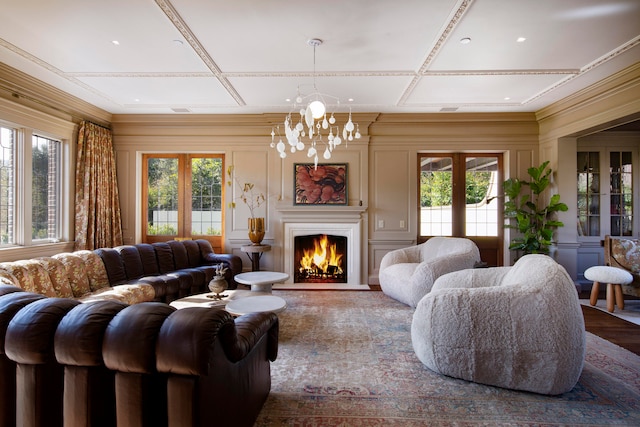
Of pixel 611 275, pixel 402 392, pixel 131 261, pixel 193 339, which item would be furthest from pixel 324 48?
pixel 611 275

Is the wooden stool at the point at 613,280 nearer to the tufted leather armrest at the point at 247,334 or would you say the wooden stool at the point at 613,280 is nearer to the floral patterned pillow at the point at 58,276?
the tufted leather armrest at the point at 247,334

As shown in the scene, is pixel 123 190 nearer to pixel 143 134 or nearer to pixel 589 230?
pixel 143 134

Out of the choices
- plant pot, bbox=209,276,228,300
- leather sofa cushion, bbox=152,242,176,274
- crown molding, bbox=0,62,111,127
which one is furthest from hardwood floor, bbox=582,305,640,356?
crown molding, bbox=0,62,111,127

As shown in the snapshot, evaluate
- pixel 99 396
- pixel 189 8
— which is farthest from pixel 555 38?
pixel 99 396

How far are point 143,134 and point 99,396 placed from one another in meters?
5.30

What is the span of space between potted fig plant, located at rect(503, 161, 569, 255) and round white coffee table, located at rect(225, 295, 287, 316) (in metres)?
4.12

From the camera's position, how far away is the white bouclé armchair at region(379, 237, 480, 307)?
410cm

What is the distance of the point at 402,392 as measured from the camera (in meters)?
2.33

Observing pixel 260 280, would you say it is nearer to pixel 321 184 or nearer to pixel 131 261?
pixel 131 261

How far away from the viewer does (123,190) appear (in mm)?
5859

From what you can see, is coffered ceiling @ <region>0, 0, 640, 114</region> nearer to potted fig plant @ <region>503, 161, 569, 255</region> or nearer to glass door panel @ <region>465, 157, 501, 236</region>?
potted fig plant @ <region>503, 161, 569, 255</region>

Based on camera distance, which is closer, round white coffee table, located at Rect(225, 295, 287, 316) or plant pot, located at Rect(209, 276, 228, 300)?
round white coffee table, located at Rect(225, 295, 287, 316)

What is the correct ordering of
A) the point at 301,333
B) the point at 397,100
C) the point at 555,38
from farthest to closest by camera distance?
1. the point at 397,100
2. the point at 301,333
3. the point at 555,38

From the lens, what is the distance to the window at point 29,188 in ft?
13.4
